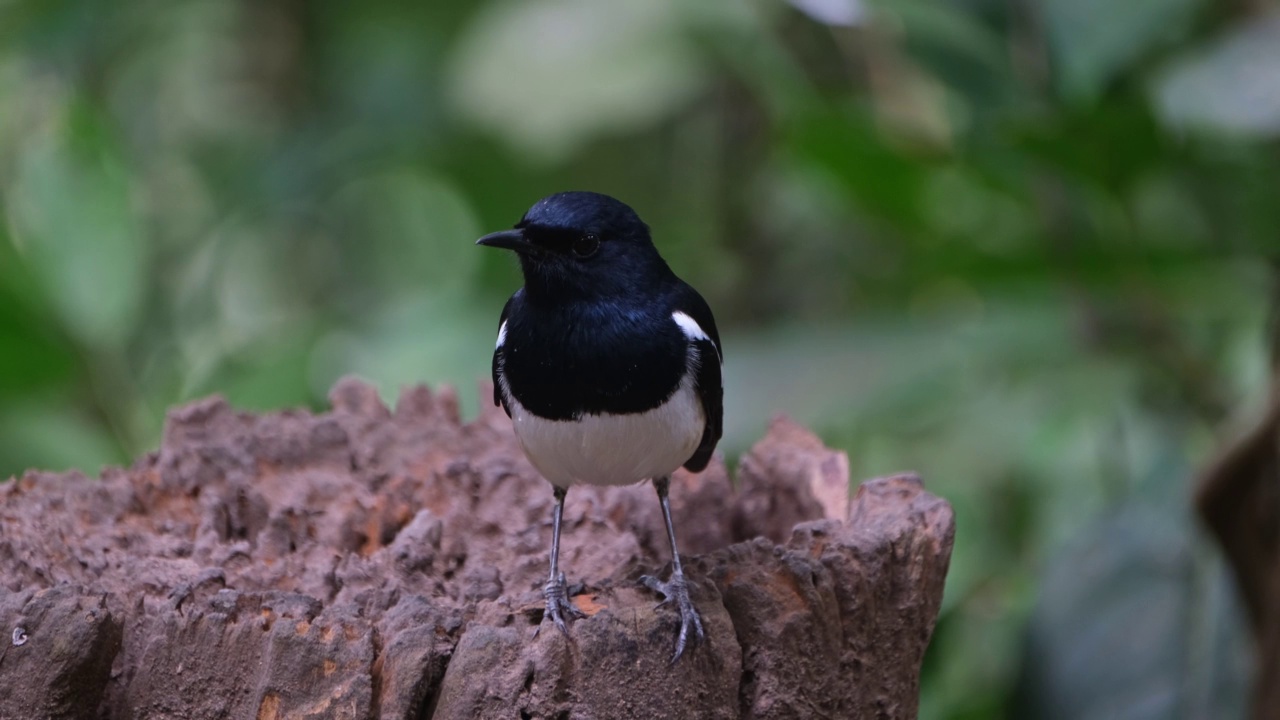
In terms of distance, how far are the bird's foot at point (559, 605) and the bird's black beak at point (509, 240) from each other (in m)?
0.64

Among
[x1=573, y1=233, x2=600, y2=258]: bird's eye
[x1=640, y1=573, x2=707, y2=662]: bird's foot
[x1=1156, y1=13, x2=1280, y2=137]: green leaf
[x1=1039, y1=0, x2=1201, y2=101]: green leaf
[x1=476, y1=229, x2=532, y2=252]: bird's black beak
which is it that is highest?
[x1=1039, y1=0, x2=1201, y2=101]: green leaf

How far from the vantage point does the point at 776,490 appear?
9.31ft

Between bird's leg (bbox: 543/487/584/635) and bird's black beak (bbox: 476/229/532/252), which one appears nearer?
bird's leg (bbox: 543/487/584/635)

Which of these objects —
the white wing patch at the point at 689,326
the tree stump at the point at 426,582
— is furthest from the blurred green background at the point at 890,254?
the white wing patch at the point at 689,326


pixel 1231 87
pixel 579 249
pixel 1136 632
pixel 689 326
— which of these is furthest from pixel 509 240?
pixel 1136 632

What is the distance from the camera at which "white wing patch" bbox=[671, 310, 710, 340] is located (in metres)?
2.45

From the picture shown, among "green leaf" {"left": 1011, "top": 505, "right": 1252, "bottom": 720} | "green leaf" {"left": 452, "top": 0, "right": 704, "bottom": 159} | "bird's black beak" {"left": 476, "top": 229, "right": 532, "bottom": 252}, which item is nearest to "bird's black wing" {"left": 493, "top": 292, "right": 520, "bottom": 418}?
"bird's black beak" {"left": 476, "top": 229, "right": 532, "bottom": 252}

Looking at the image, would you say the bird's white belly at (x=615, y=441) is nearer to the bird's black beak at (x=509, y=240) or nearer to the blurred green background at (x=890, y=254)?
the bird's black beak at (x=509, y=240)

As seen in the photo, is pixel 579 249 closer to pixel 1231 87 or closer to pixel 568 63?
pixel 1231 87

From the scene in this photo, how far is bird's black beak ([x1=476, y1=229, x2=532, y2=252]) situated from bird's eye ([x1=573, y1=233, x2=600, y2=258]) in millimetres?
98

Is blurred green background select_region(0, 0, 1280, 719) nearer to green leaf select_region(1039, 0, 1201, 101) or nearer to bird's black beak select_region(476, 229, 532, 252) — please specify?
green leaf select_region(1039, 0, 1201, 101)

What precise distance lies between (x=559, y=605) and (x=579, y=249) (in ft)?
2.36

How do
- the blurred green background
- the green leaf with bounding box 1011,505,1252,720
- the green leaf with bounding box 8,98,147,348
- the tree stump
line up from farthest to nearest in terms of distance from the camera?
the green leaf with bounding box 8,98,147,348
the blurred green background
the green leaf with bounding box 1011,505,1252,720
the tree stump

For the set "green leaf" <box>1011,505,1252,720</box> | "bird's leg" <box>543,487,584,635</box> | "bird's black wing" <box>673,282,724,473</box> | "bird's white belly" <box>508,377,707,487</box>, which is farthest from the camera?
"green leaf" <box>1011,505,1252,720</box>
